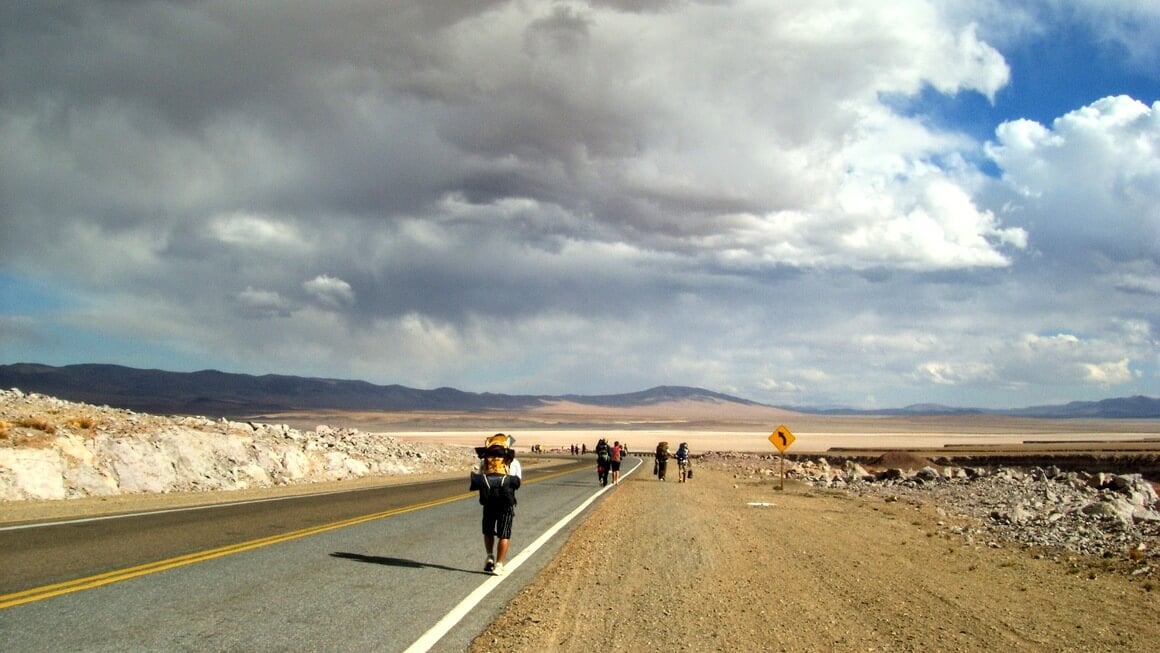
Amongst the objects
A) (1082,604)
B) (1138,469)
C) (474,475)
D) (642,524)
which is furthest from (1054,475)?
(474,475)

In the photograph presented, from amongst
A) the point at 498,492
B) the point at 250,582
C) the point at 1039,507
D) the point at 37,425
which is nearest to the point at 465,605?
the point at 498,492

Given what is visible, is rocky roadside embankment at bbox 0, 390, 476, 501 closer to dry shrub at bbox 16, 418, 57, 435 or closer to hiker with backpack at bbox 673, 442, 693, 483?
dry shrub at bbox 16, 418, 57, 435

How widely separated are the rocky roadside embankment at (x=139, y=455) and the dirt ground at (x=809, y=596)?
15493 millimetres

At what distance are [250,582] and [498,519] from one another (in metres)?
3.00

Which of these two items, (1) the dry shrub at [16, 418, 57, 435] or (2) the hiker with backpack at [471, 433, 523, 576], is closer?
(2) the hiker with backpack at [471, 433, 523, 576]

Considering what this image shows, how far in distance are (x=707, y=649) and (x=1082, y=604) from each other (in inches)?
246

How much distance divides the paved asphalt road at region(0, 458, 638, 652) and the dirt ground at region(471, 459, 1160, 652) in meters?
0.85

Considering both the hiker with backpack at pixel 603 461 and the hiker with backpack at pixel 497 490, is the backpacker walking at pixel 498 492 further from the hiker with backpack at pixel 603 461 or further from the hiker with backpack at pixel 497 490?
the hiker with backpack at pixel 603 461

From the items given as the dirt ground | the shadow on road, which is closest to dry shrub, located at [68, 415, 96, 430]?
the dirt ground

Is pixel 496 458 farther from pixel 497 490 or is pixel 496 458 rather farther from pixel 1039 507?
pixel 1039 507

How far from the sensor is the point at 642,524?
1769 cm

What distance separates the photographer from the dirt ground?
7930 mm

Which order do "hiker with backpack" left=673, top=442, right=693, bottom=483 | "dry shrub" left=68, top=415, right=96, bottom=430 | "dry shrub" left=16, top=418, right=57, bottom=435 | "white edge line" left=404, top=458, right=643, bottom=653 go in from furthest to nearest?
"hiker with backpack" left=673, top=442, right=693, bottom=483, "dry shrub" left=68, top=415, right=96, bottom=430, "dry shrub" left=16, top=418, right=57, bottom=435, "white edge line" left=404, top=458, right=643, bottom=653

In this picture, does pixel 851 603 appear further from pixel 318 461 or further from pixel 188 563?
pixel 318 461
